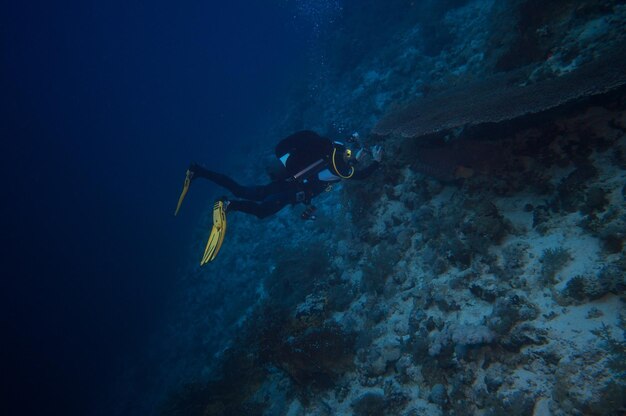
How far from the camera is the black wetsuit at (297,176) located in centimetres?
692

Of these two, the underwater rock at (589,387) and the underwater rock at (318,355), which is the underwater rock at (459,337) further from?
the underwater rock at (318,355)

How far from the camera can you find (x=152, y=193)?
52250 millimetres

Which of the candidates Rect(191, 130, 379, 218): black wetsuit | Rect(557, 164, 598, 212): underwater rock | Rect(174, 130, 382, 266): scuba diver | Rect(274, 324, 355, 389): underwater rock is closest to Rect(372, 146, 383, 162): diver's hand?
Rect(174, 130, 382, 266): scuba diver

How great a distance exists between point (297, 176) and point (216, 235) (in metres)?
2.35

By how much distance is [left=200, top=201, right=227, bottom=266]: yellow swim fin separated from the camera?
6488 millimetres

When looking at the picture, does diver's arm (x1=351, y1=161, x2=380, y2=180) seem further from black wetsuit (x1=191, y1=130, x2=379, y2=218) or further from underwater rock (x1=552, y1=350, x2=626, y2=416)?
underwater rock (x1=552, y1=350, x2=626, y2=416)

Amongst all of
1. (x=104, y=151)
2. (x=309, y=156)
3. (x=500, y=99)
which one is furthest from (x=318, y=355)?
(x=104, y=151)

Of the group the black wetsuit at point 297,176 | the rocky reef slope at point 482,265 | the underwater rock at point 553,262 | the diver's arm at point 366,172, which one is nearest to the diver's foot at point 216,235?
the black wetsuit at point 297,176

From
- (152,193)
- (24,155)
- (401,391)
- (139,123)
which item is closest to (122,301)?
(152,193)

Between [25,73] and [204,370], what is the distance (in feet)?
400

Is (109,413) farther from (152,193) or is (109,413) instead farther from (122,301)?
(152,193)

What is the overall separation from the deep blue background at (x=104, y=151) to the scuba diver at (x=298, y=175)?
60.6ft

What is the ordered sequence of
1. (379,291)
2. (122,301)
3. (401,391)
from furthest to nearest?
(122,301) → (379,291) → (401,391)

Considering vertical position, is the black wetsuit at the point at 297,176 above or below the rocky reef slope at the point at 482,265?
above
